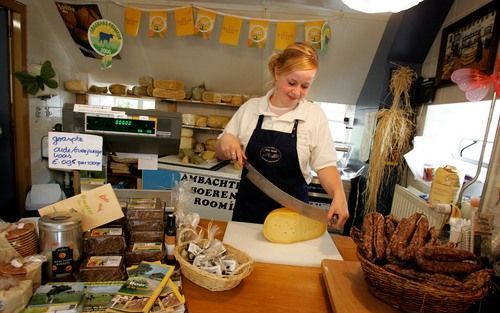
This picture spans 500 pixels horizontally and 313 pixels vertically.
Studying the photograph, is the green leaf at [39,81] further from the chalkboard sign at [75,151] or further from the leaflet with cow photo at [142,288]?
the leaflet with cow photo at [142,288]

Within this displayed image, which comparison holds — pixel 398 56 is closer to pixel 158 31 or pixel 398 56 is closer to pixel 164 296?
pixel 158 31

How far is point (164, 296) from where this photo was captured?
2.27 feet

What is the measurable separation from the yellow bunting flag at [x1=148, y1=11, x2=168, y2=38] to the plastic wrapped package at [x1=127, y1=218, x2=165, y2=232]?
2.23 metres

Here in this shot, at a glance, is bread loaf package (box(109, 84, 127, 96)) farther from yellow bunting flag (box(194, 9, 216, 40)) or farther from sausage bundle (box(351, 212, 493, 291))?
sausage bundle (box(351, 212, 493, 291))

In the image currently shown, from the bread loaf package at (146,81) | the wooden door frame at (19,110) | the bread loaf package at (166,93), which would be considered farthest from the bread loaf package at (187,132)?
the wooden door frame at (19,110)

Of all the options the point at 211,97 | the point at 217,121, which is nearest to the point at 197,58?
the point at 211,97

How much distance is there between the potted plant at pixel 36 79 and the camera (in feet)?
8.59

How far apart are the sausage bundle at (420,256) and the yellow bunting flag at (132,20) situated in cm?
264

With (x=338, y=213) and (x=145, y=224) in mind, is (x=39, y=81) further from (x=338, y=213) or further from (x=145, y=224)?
(x=338, y=213)

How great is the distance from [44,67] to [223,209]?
6.92 feet

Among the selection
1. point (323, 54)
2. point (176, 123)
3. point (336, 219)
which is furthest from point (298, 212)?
point (323, 54)

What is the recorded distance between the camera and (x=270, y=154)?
4.48ft

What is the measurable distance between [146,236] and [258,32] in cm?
215

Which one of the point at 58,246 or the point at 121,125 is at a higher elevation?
the point at 121,125
